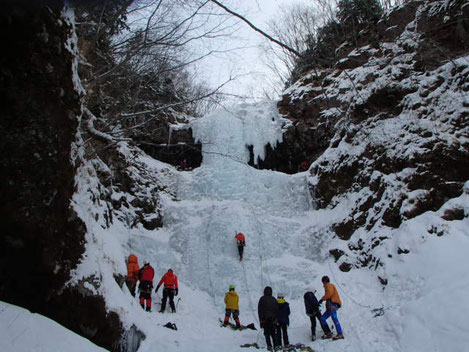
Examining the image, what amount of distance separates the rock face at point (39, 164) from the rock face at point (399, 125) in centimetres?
725

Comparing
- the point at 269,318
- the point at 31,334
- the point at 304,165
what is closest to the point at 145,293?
the point at 269,318

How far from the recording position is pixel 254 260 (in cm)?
1063

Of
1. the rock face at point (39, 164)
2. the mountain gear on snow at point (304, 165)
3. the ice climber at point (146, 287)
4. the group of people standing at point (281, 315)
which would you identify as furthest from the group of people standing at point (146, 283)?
the mountain gear on snow at point (304, 165)

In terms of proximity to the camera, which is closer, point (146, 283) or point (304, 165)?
point (146, 283)

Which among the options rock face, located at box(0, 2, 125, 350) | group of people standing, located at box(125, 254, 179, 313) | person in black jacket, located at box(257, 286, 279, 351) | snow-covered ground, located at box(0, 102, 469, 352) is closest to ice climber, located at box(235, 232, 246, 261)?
snow-covered ground, located at box(0, 102, 469, 352)

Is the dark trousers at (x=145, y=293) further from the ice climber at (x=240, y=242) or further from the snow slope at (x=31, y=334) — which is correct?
the snow slope at (x=31, y=334)

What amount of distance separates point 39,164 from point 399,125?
9.79 metres

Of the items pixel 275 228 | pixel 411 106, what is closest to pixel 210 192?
pixel 275 228

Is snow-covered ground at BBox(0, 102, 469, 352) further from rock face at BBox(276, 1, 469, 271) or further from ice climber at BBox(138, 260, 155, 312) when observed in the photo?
rock face at BBox(276, 1, 469, 271)

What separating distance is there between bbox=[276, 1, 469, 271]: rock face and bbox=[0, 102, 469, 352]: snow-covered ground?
680 mm

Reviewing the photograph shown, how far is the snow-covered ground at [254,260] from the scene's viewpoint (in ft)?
16.0

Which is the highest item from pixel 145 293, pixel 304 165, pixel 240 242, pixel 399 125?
pixel 304 165

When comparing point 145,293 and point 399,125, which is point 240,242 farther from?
point 399,125

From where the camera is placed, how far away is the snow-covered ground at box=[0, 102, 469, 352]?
16.0ft
